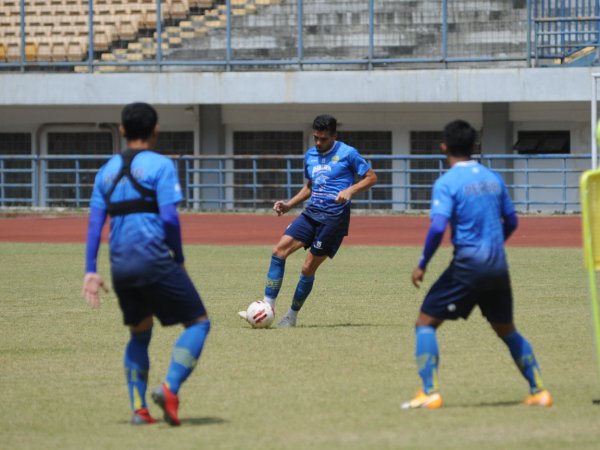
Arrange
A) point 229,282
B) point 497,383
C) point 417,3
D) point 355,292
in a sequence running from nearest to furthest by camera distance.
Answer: point 497,383, point 355,292, point 229,282, point 417,3

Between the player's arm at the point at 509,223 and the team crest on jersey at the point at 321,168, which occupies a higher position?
the team crest on jersey at the point at 321,168

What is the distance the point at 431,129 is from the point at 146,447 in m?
28.1

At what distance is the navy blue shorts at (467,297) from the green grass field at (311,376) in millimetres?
600

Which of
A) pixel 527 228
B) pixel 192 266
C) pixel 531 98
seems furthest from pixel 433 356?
pixel 531 98

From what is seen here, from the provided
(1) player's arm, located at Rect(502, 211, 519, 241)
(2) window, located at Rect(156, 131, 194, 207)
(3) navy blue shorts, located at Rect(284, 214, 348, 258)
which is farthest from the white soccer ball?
(2) window, located at Rect(156, 131, 194, 207)

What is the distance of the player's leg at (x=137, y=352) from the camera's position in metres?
7.36

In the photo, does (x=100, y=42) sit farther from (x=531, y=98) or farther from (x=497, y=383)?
(x=497, y=383)

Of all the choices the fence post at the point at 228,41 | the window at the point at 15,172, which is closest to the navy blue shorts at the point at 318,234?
the fence post at the point at 228,41

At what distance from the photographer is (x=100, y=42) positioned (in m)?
35.9

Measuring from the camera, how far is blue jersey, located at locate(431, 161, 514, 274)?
296 inches

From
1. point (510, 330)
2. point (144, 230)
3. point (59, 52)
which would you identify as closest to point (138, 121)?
point (144, 230)

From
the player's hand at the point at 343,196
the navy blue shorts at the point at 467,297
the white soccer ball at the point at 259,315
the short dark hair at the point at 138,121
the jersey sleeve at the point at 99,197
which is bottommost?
the white soccer ball at the point at 259,315

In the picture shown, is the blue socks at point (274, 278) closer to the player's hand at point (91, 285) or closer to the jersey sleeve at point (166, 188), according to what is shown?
the player's hand at point (91, 285)

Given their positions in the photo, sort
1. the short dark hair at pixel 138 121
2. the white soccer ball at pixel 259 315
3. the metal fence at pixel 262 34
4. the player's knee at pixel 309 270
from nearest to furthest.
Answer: the short dark hair at pixel 138 121
the white soccer ball at pixel 259 315
the player's knee at pixel 309 270
the metal fence at pixel 262 34
